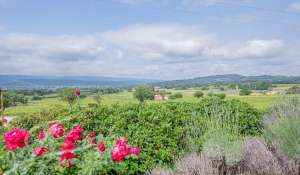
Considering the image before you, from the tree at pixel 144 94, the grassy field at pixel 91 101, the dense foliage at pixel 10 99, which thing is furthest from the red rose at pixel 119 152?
the tree at pixel 144 94

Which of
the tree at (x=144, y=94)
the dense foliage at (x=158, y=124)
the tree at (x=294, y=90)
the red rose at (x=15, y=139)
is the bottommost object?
the tree at (x=144, y=94)

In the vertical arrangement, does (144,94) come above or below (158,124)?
below

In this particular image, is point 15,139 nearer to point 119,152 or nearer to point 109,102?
point 119,152

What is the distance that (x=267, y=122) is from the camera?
7.14 metres

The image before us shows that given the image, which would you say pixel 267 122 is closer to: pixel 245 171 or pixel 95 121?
pixel 245 171

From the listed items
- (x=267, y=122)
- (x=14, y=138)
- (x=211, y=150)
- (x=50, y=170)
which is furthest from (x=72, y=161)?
(x=267, y=122)

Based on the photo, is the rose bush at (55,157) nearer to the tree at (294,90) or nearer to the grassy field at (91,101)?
the tree at (294,90)

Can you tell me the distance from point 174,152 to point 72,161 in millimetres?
3340

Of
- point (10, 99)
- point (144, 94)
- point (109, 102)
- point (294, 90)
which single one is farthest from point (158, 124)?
point (144, 94)

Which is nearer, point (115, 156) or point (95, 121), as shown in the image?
point (115, 156)

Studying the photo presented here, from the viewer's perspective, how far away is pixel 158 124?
755cm

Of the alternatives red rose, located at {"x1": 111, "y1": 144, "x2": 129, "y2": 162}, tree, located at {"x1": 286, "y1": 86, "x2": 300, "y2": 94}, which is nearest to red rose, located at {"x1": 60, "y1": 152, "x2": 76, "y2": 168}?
red rose, located at {"x1": 111, "y1": 144, "x2": 129, "y2": 162}

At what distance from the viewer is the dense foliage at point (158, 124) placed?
669 cm

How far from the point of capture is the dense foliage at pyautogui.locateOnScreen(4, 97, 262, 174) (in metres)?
6.69
